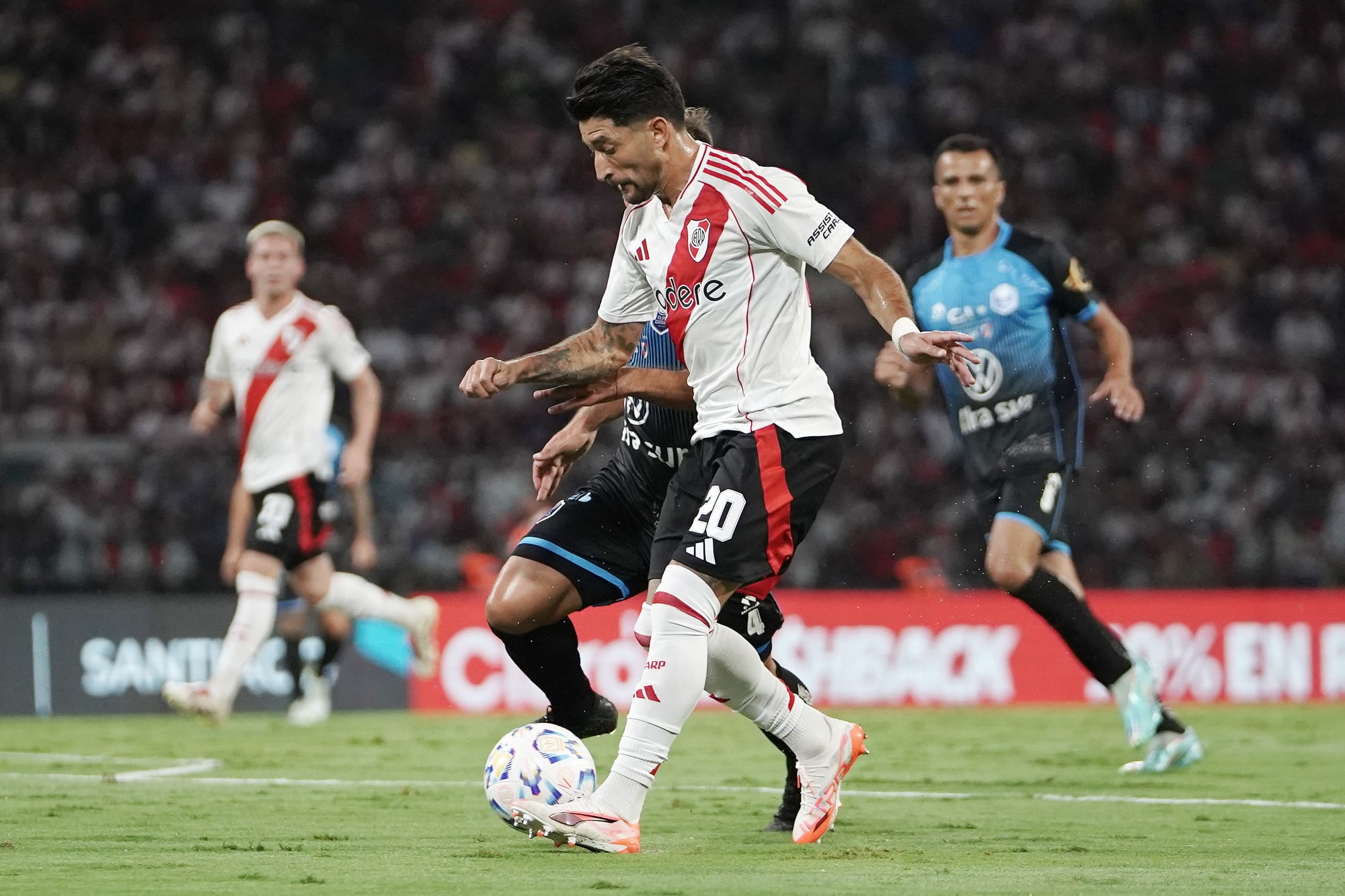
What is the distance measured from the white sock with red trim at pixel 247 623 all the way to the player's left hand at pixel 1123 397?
15.6 ft

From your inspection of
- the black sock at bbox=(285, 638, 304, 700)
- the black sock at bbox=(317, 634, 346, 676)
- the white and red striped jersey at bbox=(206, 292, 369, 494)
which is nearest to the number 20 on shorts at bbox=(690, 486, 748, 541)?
the white and red striped jersey at bbox=(206, 292, 369, 494)

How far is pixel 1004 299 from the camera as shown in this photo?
8.34 meters

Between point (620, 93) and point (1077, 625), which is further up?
point (620, 93)

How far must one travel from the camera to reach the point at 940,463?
615 inches

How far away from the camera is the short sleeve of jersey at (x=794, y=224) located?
17.0ft

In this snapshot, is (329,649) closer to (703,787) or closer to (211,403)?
(211,403)

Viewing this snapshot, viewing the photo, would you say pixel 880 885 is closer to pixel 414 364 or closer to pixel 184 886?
pixel 184 886

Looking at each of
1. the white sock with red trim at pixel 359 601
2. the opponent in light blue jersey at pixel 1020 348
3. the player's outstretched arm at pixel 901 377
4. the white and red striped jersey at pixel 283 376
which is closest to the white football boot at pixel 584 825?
the player's outstretched arm at pixel 901 377

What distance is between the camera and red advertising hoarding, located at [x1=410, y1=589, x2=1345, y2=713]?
13289 millimetres

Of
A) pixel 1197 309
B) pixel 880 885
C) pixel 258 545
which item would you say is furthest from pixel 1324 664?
pixel 880 885

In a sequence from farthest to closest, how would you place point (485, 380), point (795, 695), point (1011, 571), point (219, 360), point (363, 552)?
1. point (363, 552)
2. point (219, 360)
3. point (1011, 571)
4. point (795, 695)
5. point (485, 380)

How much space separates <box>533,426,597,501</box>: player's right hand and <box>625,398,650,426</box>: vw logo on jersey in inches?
6.4

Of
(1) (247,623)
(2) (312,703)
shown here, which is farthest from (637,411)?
(2) (312,703)

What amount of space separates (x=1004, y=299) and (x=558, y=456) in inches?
128
